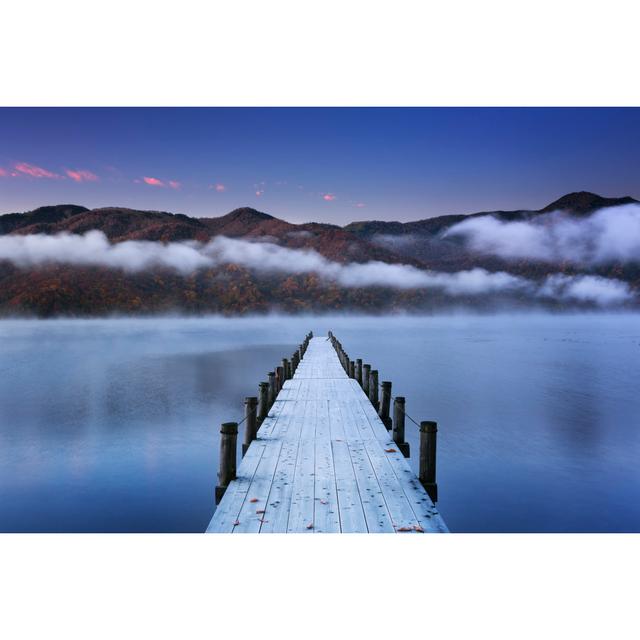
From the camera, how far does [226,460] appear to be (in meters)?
6.71

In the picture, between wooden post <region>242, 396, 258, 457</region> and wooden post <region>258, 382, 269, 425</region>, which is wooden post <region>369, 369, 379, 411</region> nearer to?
wooden post <region>258, 382, 269, 425</region>

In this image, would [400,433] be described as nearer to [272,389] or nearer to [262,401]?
[262,401]

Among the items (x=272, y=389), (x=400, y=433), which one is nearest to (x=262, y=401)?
(x=272, y=389)

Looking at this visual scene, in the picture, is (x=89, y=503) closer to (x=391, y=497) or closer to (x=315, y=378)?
(x=391, y=497)

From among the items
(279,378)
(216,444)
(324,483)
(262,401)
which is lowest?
(216,444)

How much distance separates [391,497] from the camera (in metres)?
6.15

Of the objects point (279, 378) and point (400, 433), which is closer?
point (400, 433)

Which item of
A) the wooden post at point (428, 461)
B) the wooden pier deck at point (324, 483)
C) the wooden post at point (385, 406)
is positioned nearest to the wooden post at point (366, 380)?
the wooden post at point (385, 406)

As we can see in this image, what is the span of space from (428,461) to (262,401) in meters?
4.68

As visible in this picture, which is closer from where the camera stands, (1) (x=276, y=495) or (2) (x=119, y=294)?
(1) (x=276, y=495)

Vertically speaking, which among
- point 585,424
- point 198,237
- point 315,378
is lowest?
point 585,424

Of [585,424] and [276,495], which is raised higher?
[276,495]

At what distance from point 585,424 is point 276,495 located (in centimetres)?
1522
